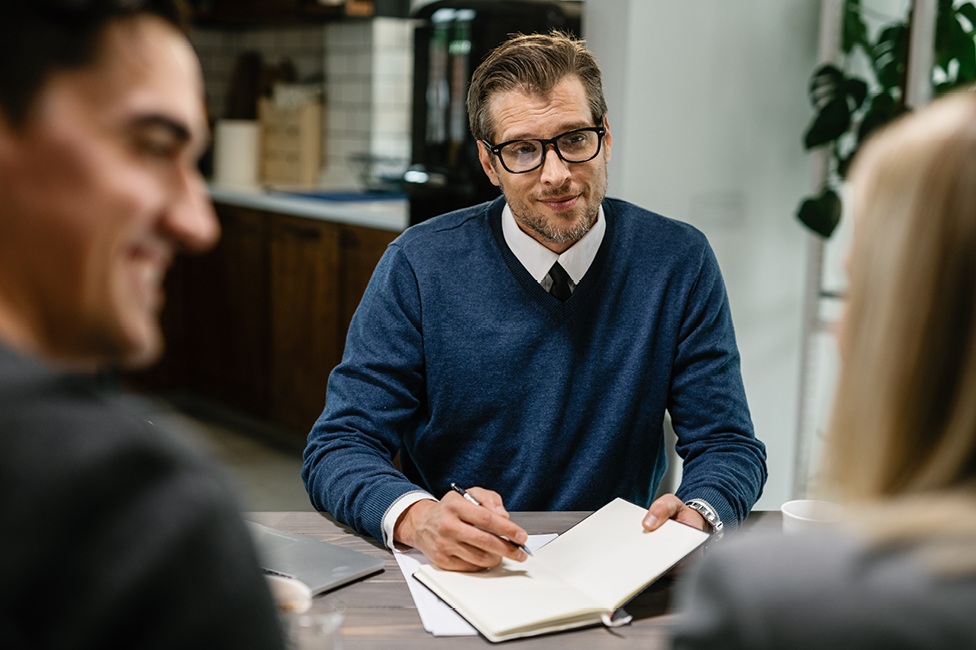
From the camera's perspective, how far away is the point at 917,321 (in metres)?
0.58

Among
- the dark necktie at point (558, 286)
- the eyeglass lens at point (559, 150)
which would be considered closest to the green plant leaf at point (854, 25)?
the eyeglass lens at point (559, 150)

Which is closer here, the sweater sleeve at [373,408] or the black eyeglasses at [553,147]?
the sweater sleeve at [373,408]

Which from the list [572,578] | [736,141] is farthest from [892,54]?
[572,578]

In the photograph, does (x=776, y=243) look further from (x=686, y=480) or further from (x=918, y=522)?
(x=918, y=522)

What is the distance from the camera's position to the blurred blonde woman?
52cm

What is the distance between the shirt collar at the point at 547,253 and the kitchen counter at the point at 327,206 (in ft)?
5.24

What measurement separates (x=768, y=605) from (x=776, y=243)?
232 centimetres

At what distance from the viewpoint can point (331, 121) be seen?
169 inches

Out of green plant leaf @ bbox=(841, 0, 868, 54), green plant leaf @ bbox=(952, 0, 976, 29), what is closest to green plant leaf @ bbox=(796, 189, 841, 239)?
green plant leaf @ bbox=(841, 0, 868, 54)

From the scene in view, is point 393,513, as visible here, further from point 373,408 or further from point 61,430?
point 61,430

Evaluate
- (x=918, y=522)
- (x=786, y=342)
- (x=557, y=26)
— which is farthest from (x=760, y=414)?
(x=918, y=522)

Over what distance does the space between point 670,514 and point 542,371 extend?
0.40 meters

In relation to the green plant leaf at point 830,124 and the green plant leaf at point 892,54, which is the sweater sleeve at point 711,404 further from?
the green plant leaf at point 892,54

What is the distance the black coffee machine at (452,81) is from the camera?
9.13 feet
